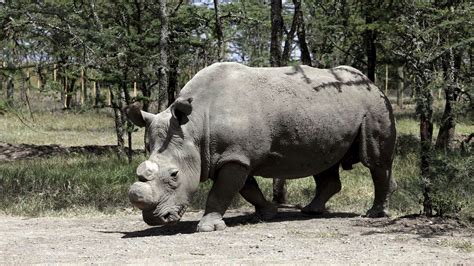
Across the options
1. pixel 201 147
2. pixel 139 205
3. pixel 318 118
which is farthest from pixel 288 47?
pixel 139 205

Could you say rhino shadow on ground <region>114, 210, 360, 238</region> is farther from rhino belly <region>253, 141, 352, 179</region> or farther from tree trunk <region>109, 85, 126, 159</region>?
tree trunk <region>109, 85, 126, 159</region>

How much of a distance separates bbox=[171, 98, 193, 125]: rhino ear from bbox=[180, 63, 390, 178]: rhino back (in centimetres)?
27

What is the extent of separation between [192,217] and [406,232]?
309 centimetres

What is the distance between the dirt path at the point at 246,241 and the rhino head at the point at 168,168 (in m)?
0.32

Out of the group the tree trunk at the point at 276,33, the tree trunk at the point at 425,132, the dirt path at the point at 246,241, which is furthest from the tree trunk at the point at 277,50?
the tree trunk at the point at 425,132

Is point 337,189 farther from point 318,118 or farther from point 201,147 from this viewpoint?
point 201,147

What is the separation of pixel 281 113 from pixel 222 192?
1145mm

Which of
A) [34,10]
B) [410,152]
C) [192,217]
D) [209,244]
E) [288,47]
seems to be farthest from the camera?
[410,152]

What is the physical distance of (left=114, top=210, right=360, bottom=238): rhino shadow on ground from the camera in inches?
324

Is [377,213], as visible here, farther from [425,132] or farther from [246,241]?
[246,241]

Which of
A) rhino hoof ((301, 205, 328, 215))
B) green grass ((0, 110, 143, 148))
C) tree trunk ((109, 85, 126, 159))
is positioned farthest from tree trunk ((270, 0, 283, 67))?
green grass ((0, 110, 143, 148))

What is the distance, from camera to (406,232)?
7.82 m

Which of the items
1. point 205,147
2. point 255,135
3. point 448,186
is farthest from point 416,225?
point 205,147

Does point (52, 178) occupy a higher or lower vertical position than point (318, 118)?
lower
